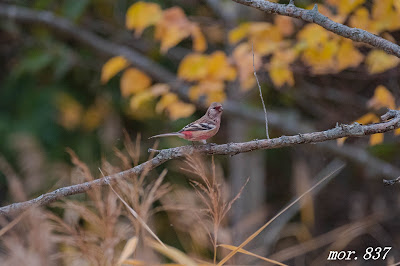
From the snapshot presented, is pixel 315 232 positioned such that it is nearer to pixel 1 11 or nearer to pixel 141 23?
pixel 141 23

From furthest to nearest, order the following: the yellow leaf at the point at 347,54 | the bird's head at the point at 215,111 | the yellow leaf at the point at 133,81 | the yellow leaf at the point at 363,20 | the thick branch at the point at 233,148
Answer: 1. the yellow leaf at the point at 133,81
2. the yellow leaf at the point at 347,54
3. the yellow leaf at the point at 363,20
4. the bird's head at the point at 215,111
5. the thick branch at the point at 233,148

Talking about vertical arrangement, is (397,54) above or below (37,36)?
above

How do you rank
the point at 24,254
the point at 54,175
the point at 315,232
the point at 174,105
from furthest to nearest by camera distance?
the point at 315,232
the point at 54,175
the point at 174,105
the point at 24,254

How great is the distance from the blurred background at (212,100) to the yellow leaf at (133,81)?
1 cm

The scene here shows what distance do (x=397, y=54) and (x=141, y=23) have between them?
203cm

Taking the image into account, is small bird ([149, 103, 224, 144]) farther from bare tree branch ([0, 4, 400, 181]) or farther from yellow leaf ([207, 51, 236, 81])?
bare tree branch ([0, 4, 400, 181])

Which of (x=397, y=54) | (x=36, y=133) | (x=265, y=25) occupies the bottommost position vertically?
(x=36, y=133)

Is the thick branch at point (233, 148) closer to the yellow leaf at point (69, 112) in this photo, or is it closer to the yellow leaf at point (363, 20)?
the yellow leaf at point (363, 20)

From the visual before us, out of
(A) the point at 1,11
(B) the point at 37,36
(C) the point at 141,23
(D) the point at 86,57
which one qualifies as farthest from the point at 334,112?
(A) the point at 1,11

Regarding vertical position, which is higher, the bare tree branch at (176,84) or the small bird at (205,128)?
the small bird at (205,128)

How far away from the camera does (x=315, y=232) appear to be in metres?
5.19

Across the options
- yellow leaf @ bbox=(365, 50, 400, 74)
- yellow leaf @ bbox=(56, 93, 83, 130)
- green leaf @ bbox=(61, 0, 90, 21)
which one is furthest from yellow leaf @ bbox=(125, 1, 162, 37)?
yellow leaf @ bbox=(56, 93, 83, 130)

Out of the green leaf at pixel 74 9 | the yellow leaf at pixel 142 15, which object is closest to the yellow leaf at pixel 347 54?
the yellow leaf at pixel 142 15

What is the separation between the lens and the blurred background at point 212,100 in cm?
345
